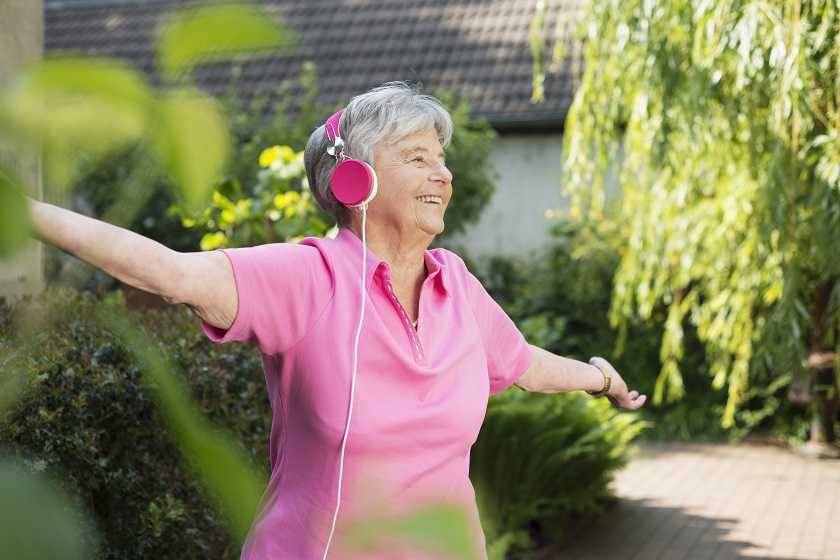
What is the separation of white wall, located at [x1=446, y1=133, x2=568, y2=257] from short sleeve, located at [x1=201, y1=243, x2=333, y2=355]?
41.6 ft

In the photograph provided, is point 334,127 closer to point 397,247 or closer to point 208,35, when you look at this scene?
point 397,247

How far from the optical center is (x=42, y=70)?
469mm

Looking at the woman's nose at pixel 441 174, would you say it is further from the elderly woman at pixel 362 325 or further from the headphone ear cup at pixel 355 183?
the headphone ear cup at pixel 355 183

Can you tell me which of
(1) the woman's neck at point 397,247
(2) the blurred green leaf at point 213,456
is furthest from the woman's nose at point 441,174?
(2) the blurred green leaf at point 213,456

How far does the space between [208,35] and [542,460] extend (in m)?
6.35

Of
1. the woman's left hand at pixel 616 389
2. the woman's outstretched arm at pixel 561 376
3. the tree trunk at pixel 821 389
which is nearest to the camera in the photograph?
the woman's outstretched arm at pixel 561 376

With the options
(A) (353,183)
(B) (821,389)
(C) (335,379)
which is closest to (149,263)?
(C) (335,379)

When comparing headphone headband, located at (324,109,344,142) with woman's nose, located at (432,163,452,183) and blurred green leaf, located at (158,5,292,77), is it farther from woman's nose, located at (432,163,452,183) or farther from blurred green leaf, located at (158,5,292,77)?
blurred green leaf, located at (158,5,292,77)

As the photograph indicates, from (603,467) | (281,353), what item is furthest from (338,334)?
(603,467)

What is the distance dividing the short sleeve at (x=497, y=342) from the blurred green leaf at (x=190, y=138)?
1.97 m

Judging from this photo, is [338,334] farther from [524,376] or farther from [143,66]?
[143,66]

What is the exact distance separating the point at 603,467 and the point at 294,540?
5.27m

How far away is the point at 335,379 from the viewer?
2.06 meters

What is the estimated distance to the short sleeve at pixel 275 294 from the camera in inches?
74.2
